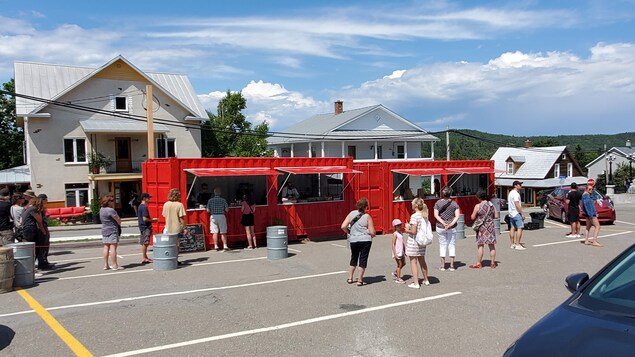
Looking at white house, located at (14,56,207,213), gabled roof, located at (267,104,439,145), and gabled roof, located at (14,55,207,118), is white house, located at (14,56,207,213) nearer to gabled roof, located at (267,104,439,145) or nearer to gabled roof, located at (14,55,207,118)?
gabled roof, located at (14,55,207,118)

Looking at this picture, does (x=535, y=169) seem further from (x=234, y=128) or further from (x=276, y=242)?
(x=276, y=242)

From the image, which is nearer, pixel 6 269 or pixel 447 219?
pixel 6 269

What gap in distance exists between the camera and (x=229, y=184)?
58.3ft

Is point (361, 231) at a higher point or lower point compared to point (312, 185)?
lower

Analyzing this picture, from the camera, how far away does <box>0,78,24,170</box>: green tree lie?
4581cm

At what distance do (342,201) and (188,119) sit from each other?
19.2 meters

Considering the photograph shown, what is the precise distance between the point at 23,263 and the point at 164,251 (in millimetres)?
2692

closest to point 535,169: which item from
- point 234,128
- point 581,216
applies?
point 234,128

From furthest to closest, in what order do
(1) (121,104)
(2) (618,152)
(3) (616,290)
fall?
(2) (618,152) → (1) (121,104) → (3) (616,290)

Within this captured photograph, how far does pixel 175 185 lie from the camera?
14.8 metres

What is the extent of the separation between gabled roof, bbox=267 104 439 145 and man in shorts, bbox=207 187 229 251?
27076 mm

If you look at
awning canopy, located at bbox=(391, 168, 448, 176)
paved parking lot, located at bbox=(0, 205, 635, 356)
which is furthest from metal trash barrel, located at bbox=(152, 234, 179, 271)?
awning canopy, located at bbox=(391, 168, 448, 176)

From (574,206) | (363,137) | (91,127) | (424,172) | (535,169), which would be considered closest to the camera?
(574,206)

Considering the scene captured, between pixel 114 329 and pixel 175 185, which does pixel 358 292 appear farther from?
pixel 175 185
